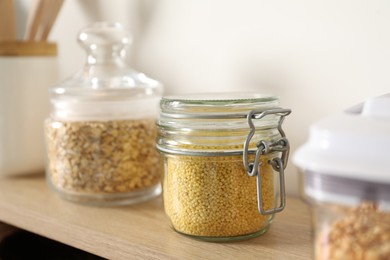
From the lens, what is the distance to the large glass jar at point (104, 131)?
69cm

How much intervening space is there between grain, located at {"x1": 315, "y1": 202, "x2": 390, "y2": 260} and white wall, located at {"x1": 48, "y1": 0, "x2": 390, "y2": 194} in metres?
0.26

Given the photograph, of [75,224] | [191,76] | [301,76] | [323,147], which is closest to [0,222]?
[75,224]

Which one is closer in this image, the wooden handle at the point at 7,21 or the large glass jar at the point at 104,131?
the large glass jar at the point at 104,131

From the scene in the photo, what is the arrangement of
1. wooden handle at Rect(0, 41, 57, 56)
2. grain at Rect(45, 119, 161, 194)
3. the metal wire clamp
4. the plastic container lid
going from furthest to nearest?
wooden handle at Rect(0, 41, 57, 56) → grain at Rect(45, 119, 161, 194) → the metal wire clamp → the plastic container lid

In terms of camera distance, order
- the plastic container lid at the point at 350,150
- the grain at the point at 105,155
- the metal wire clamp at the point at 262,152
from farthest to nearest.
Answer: the grain at the point at 105,155, the metal wire clamp at the point at 262,152, the plastic container lid at the point at 350,150

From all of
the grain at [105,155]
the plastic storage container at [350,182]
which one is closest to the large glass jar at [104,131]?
A: the grain at [105,155]

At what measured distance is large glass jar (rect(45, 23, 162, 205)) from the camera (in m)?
0.69

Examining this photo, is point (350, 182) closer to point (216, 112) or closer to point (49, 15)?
point (216, 112)

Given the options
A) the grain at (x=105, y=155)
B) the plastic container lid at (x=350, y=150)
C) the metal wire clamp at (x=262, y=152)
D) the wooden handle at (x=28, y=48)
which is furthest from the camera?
the wooden handle at (x=28, y=48)

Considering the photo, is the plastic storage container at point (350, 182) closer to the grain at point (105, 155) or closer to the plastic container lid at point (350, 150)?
the plastic container lid at point (350, 150)

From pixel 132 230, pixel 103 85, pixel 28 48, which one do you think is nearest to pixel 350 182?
pixel 132 230

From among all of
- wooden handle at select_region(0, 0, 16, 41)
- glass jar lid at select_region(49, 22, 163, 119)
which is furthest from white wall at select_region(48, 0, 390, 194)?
wooden handle at select_region(0, 0, 16, 41)

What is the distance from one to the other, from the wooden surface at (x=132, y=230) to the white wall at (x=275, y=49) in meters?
0.14

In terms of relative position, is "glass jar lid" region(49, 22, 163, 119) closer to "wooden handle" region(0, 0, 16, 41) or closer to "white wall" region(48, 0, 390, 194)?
"white wall" region(48, 0, 390, 194)
